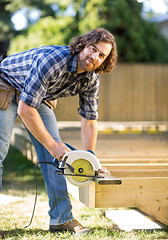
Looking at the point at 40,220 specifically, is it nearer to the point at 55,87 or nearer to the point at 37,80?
the point at 55,87

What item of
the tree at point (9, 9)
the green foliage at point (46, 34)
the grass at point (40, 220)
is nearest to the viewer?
the grass at point (40, 220)

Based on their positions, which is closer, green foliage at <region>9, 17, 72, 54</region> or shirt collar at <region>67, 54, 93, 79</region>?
shirt collar at <region>67, 54, 93, 79</region>

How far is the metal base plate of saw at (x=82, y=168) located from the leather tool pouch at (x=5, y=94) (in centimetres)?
58

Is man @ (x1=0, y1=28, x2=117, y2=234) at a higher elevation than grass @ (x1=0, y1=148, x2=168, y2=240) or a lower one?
higher

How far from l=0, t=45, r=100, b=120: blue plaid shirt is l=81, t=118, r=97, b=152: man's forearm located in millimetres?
49

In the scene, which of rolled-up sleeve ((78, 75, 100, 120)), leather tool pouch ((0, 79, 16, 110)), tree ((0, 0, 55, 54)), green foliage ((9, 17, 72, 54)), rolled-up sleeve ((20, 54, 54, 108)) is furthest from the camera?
green foliage ((9, 17, 72, 54))

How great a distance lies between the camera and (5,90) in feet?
8.41

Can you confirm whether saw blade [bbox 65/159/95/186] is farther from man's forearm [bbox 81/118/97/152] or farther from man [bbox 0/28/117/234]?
man's forearm [bbox 81/118/97/152]

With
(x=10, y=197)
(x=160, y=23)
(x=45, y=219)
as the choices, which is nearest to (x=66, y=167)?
(x=45, y=219)

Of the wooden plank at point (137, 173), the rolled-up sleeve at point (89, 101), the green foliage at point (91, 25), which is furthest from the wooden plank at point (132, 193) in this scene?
the green foliage at point (91, 25)

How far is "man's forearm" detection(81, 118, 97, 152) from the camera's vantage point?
2.83m

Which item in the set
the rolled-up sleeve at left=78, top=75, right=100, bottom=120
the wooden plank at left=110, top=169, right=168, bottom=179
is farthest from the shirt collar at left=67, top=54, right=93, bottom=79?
the wooden plank at left=110, top=169, right=168, bottom=179

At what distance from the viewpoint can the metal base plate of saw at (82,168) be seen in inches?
92.4

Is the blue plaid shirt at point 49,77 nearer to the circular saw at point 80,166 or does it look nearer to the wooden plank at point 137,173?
the circular saw at point 80,166
